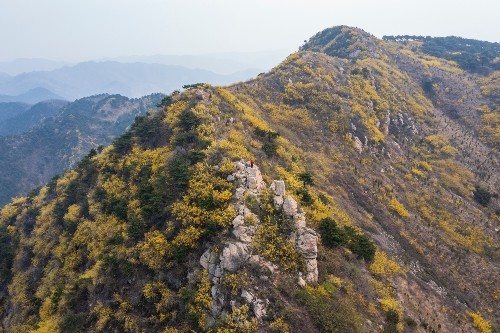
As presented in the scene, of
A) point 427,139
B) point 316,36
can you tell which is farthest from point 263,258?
Result: point 316,36

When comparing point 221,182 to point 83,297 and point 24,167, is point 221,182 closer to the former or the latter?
point 83,297

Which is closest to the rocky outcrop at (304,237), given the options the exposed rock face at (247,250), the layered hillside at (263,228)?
the exposed rock face at (247,250)

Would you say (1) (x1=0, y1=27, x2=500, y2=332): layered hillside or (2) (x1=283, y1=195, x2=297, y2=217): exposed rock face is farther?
(2) (x1=283, y1=195, x2=297, y2=217): exposed rock face

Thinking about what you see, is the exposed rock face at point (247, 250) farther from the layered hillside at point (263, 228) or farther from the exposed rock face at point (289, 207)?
the layered hillside at point (263, 228)

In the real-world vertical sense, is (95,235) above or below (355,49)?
below

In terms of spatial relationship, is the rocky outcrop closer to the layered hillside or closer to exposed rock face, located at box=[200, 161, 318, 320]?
exposed rock face, located at box=[200, 161, 318, 320]

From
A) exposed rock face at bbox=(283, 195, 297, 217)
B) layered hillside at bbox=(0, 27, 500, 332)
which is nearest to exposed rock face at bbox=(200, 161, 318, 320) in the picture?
exposed rock face at bbox=(283, 195, 297, 217)

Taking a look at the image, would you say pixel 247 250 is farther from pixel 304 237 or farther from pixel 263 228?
pixel 304 237
